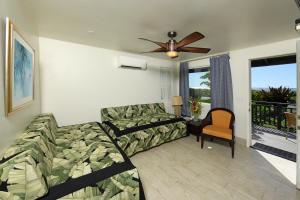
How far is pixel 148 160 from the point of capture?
110 inches

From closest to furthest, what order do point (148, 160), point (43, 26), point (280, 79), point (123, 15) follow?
point (123, 15)
point (43, 26)
point (148, 160)
point (280, 79)

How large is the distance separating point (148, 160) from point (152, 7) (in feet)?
8.13

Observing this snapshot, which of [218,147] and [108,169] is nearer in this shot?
[108,169]

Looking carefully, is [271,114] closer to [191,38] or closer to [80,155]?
[191,38]

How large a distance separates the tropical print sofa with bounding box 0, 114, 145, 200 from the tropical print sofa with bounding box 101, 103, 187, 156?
0.90 metres

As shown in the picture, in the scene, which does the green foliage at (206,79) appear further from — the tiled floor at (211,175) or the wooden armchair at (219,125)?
the tiled floor at (211,175)

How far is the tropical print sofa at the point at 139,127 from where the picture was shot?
9.67ft

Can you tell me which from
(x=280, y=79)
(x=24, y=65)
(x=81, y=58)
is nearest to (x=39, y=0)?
(x=24, y=65)

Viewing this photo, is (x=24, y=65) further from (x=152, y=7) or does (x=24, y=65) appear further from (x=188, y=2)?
(x=188, y=2)

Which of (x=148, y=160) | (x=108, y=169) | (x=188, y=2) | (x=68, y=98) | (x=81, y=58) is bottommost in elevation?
(x=148, y=160)

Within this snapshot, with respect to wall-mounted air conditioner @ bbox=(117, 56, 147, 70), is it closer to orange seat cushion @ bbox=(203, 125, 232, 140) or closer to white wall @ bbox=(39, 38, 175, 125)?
white wall @ bbox=(39, 38, 175, 125)

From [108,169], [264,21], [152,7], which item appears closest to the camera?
[108,169]

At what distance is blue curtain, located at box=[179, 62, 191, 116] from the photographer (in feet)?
15.8

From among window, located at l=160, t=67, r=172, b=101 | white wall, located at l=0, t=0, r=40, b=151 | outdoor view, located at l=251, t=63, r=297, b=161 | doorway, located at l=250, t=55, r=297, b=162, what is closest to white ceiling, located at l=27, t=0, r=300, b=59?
white wall, located at l=0, t=0, r=40, b=151
